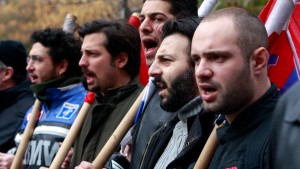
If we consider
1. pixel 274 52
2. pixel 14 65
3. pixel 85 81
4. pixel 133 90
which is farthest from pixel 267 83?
pixel 14 65

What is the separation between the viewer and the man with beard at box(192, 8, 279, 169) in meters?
2.75

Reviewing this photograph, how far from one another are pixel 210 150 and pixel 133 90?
189 centimetres

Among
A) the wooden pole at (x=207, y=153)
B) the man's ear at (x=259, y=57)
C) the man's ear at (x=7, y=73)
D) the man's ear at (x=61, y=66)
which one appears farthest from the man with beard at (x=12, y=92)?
the man's ear at (x=259, y=57)

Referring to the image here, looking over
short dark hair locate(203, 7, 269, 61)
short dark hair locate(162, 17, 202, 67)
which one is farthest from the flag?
short dark hair locate(203, 7, 269, 61)

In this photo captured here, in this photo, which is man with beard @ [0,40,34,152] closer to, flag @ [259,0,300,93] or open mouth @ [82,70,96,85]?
open mouth @ [82,70,96,85]

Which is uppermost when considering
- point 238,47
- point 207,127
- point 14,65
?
point 238,47

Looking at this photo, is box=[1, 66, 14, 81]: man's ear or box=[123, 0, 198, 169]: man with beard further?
box=[1, 66, 14, 81]: man's ear

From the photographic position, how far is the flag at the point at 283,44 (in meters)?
3.48

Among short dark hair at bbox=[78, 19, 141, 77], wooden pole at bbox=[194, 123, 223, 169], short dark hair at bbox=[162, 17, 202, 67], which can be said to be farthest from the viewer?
short dark hair at bbox=[78, 19, 141, 77]

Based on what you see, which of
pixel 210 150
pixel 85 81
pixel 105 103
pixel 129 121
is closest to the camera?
pixel 210 150

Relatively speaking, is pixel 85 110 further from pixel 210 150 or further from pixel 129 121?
pixel 210 150

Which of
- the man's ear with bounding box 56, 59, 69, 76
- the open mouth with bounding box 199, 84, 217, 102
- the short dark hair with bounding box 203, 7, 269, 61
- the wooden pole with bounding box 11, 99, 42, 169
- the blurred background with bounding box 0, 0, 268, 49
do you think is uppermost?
the short dark hair with bounding box 203, 7, 269, 61

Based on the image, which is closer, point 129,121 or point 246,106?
point 246,106

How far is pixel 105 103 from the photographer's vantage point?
4.88m
